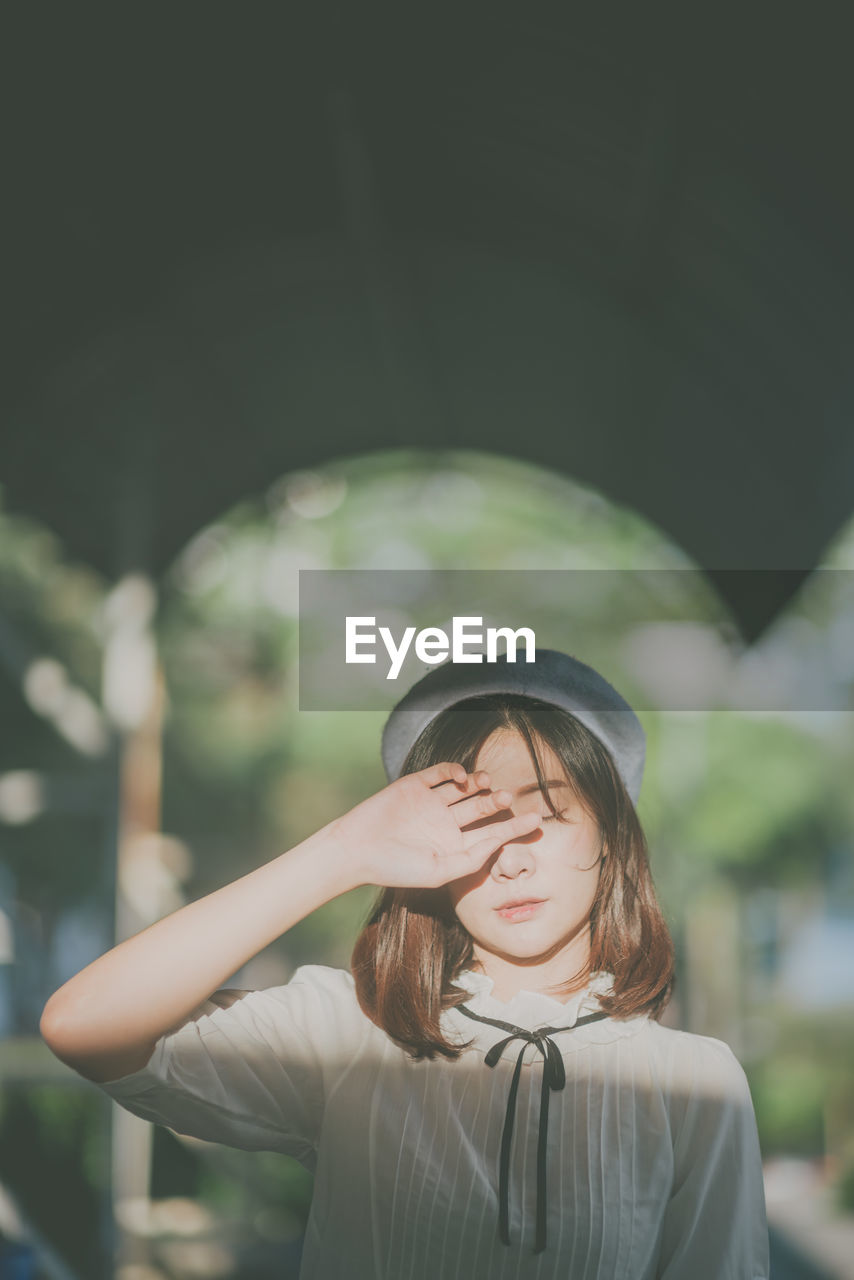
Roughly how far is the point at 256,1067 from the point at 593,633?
3.02 feet

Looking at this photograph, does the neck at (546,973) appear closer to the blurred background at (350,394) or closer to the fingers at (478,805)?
the fingers at (478,805)

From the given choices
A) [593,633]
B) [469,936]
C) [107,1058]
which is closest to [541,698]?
[469,936]

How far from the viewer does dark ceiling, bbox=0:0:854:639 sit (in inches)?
72.8

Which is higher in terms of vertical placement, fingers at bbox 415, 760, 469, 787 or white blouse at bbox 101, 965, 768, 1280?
fingers at bbox 415, 760, 469, 787

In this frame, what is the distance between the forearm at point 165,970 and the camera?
0.99m

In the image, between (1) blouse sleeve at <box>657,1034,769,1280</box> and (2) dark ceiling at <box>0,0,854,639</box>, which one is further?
(2) dark ceiling at <box>0,0,854,639</box>

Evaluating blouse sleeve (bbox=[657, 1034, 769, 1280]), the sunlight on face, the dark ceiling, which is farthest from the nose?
the dark ceiling

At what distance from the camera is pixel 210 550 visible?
2.62 meters

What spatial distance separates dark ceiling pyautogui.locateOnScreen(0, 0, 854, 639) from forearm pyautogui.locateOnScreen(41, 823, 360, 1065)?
1.43 m

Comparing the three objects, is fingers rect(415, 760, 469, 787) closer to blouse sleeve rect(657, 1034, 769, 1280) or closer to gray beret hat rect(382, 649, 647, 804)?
gray beret hat rect(382, 649, 647, 804)

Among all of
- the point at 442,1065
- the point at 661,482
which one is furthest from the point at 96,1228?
the point at 661,482

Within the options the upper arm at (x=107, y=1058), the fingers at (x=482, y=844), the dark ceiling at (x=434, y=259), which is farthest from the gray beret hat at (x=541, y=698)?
the dark ceiling at (x=434, y=259)
